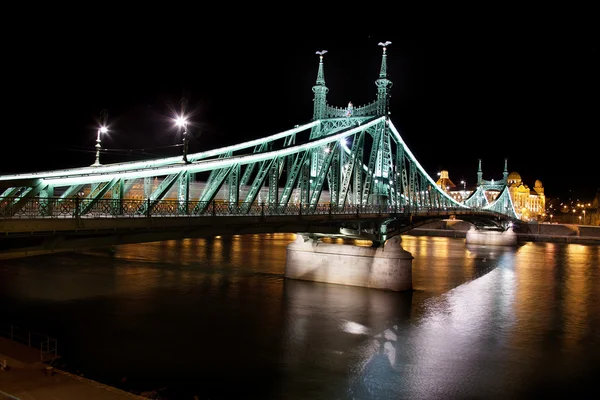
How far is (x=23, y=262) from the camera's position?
37.6 m

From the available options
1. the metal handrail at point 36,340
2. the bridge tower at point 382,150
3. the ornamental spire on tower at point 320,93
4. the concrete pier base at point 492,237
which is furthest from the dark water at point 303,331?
the concrete pier base at point 492,237

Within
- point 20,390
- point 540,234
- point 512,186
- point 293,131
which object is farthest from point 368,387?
point 512,186

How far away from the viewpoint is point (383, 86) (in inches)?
1533

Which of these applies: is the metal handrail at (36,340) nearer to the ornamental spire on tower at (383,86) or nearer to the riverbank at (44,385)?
the riverbank at (44,385)

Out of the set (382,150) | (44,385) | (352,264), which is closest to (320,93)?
(382,150)

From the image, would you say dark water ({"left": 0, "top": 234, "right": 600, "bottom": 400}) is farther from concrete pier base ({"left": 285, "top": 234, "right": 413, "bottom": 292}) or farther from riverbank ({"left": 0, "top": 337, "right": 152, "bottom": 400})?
riverbank ({"left": 0, "top": 337, "right": 152, "bottom": 400})

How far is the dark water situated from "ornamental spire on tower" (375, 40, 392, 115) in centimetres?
1266

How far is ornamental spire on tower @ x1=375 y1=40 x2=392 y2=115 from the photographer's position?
38469 mm

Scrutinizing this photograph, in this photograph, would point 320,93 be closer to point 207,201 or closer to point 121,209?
point 207,201

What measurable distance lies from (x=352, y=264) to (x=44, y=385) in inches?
838

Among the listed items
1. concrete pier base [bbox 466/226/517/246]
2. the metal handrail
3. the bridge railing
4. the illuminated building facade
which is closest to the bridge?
the bridge railing

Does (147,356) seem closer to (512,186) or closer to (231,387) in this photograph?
(231,387)

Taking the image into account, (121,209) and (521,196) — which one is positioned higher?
(521,196)

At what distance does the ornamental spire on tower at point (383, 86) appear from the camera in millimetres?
38469
